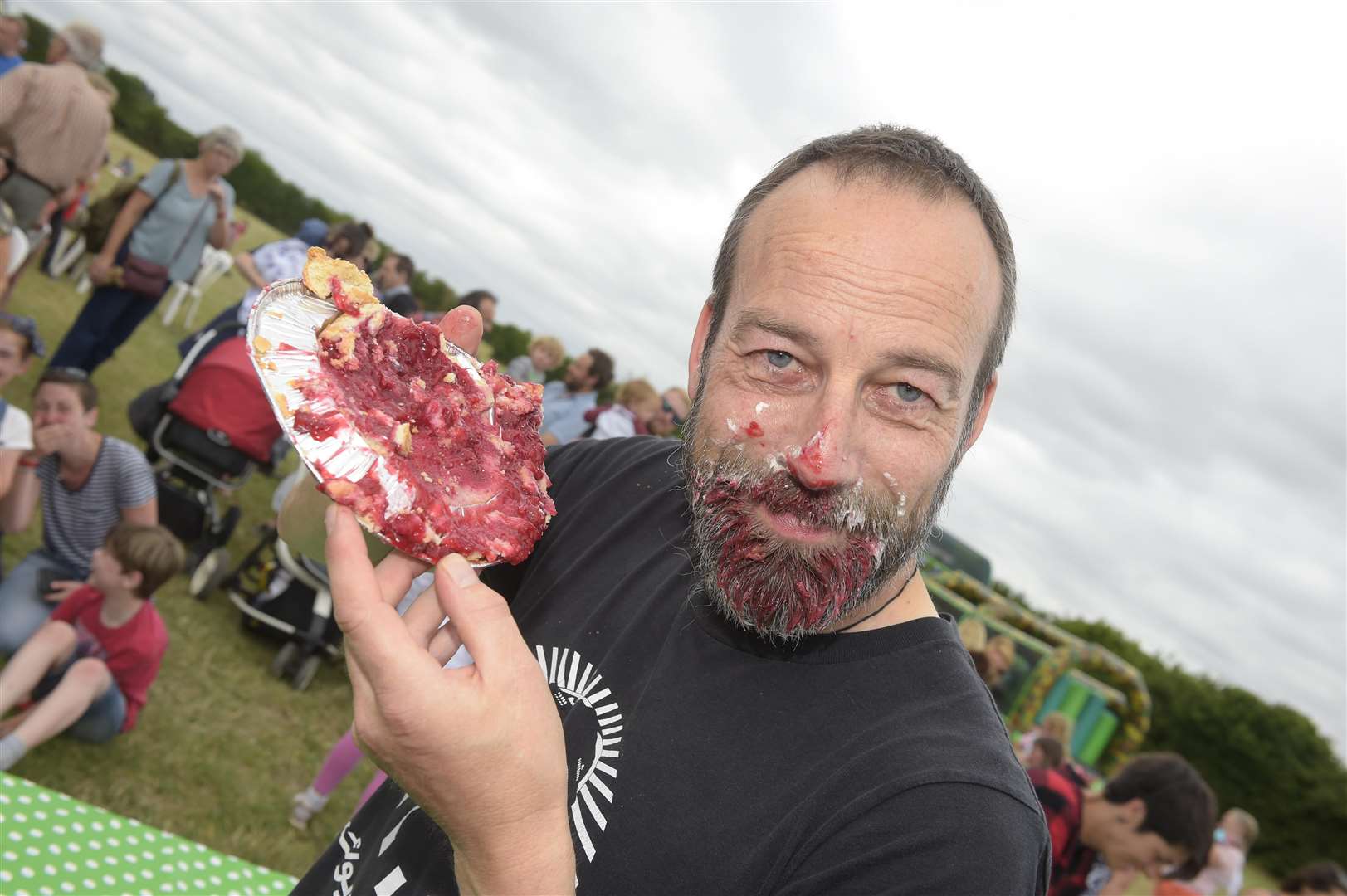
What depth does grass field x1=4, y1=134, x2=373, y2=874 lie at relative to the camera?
17.1 feet

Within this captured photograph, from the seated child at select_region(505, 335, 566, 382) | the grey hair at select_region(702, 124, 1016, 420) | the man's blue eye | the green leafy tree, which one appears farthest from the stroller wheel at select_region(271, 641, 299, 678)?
the green leafy tree

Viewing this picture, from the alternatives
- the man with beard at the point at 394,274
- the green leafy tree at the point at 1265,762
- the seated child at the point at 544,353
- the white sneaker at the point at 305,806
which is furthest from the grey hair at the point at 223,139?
the green leafy tree at the point at 1265,762

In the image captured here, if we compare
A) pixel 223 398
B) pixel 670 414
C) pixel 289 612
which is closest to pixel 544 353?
pixel 670 414

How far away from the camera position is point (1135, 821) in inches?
252

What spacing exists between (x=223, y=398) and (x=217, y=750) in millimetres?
2679

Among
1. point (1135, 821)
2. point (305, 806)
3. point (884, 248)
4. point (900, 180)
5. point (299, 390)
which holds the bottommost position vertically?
point (305, 806)

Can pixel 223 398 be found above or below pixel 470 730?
below

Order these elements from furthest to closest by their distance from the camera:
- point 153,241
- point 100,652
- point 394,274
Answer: point 394,274 < point 153,241 < point 100,652

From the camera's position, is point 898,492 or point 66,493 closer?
point 898,492

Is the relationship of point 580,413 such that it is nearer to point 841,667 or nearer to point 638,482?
point 638,482

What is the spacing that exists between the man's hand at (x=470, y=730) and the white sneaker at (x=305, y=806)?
4.68 m

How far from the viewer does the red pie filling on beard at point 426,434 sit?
Answer: 1.85 metres

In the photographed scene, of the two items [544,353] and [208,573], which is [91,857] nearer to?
[208,573]

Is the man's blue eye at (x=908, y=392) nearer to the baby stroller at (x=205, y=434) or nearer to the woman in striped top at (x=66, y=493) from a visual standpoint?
the woman in striped top at (x=66, y=493)
